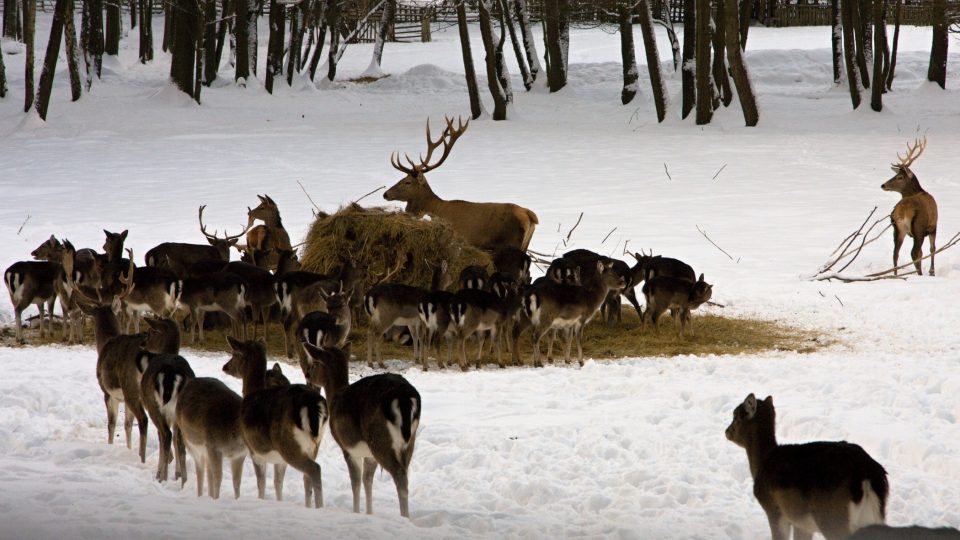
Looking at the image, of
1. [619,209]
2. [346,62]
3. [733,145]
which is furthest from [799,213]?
[346,62]

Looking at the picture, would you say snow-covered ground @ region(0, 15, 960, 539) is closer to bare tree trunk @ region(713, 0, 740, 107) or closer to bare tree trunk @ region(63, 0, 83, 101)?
bare tree trunk @ region(63, 0, 83, 101)

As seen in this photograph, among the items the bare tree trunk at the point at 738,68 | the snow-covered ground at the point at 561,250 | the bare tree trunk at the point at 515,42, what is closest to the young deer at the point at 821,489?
the snow-covered ground at the point at 561,250

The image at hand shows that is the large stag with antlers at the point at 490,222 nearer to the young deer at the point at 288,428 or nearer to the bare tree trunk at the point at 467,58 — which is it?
the young deer at the point at 288,428

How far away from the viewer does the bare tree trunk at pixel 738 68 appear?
23.8m

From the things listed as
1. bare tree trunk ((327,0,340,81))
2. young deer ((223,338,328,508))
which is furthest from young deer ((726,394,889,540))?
bare tree trunk ((327,0,340,81))

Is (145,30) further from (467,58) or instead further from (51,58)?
(467,58)

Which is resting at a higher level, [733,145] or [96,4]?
[96,4]

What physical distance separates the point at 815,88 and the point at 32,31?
23.4 metres

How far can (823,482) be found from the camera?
4.73 metres

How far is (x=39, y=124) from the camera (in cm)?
2678

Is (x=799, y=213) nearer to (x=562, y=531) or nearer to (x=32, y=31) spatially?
(x=562, y=531)

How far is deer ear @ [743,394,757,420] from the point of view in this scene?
532 cm

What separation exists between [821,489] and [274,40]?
2964 cm

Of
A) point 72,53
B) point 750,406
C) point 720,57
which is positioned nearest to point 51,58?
point 72,53
